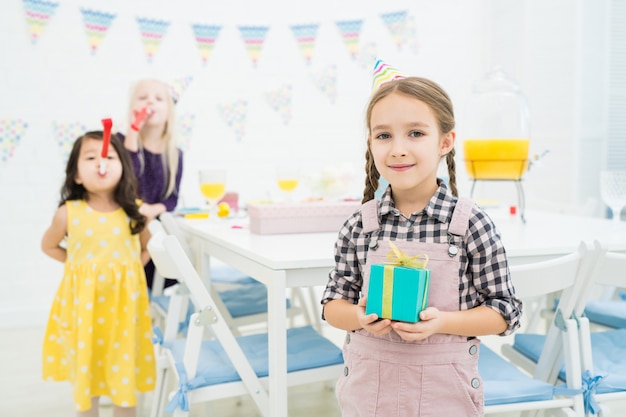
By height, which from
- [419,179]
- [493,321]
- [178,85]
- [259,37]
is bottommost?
[493,321]

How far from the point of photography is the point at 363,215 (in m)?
1.16

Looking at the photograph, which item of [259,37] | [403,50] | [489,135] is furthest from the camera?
[403,50]

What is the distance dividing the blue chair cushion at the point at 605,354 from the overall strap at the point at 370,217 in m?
0.73

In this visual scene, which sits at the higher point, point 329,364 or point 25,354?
point 329,364

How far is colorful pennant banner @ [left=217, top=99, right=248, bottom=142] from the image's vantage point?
4.20 metres

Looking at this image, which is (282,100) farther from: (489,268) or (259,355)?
(489,268)

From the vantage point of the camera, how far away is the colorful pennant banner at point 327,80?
4.40m

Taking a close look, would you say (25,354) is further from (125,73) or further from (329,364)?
(329,364)

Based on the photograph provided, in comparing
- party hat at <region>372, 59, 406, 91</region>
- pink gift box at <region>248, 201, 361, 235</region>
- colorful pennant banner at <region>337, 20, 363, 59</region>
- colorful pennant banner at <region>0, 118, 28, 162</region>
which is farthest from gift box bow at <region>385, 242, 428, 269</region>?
colorful pennant banner at <region>337, 20, 363, 59</region>

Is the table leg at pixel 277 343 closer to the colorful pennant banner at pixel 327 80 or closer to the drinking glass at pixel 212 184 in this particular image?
the drinking glass at pixel 212 184

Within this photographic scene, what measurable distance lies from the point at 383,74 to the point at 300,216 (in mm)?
662

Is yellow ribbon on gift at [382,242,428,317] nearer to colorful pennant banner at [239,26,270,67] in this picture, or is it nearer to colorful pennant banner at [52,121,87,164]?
colorful pennant banner at [52,121,87,164]

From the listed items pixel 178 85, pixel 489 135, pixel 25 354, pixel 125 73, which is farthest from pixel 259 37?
pixel 25 354

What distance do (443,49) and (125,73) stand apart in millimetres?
2168
